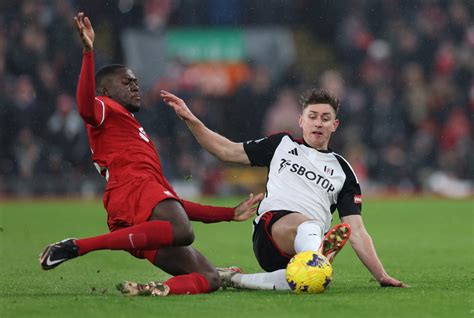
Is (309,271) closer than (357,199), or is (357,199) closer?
(309,271)

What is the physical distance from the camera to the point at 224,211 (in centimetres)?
797

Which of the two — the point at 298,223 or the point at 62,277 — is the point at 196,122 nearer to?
the point at 298,223

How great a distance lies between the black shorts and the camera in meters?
7.64

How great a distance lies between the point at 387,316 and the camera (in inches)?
239

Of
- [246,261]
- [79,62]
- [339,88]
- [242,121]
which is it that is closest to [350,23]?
[339,88]

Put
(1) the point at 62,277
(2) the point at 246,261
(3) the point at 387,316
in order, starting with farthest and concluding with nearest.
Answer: (2) the point at 246,261 < (1) the point at 62,277 < (3) the point at 387,316

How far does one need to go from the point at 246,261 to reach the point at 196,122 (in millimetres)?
2867

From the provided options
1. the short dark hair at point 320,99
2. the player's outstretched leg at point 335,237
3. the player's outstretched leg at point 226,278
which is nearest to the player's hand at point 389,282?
the player's outstretched leg at point 335,237

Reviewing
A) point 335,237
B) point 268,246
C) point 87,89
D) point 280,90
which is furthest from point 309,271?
point 280,90

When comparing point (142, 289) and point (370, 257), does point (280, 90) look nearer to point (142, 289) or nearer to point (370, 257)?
point (370, 257)

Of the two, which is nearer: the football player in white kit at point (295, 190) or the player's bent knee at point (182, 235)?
the player's bent knee at point (182, 235)

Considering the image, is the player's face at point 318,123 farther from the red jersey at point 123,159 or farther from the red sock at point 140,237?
the red sock at point 140,237

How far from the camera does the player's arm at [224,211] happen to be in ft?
26.0

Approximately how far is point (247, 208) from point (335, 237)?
2.97ft
